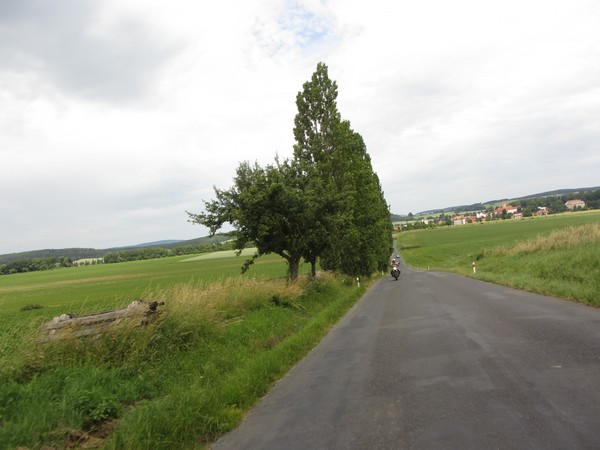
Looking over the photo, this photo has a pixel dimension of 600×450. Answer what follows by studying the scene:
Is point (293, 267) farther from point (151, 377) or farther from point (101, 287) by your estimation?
point (101, 287)

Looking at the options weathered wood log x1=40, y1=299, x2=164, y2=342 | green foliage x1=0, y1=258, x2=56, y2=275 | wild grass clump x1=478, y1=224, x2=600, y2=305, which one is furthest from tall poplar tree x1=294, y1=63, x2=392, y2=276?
green foliage x1=0, y1=258, x2=56, y2=275

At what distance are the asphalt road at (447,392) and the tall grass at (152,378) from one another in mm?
463

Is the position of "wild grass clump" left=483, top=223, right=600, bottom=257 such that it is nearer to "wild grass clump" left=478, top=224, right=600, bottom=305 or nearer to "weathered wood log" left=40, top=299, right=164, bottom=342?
Result: "wild grass clump" left=478, top=224, right=600, bottom=305

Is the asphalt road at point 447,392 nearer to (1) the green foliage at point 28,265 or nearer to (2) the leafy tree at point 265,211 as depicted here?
(2) the leafy tree at point 265,211

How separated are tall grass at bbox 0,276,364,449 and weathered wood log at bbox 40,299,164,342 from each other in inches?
6.6

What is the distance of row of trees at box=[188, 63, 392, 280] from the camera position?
673 inches

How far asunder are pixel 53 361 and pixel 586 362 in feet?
26.0

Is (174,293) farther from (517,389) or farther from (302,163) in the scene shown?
(302,163)

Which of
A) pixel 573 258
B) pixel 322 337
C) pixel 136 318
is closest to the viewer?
pixel 136 318

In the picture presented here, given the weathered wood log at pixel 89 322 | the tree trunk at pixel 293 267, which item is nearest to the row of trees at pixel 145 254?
the tree trunk at pixel 293 267

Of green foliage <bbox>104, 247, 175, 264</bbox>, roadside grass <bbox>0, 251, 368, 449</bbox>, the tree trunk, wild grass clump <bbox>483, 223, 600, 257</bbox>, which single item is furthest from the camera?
green foliage <bbox>104, 247, 175, 264</bbox>

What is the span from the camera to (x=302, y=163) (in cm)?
2005

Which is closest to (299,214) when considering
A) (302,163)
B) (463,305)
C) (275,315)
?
(302,163)

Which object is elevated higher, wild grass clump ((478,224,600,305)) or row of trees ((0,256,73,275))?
row of trees ((0,256,73,275))
